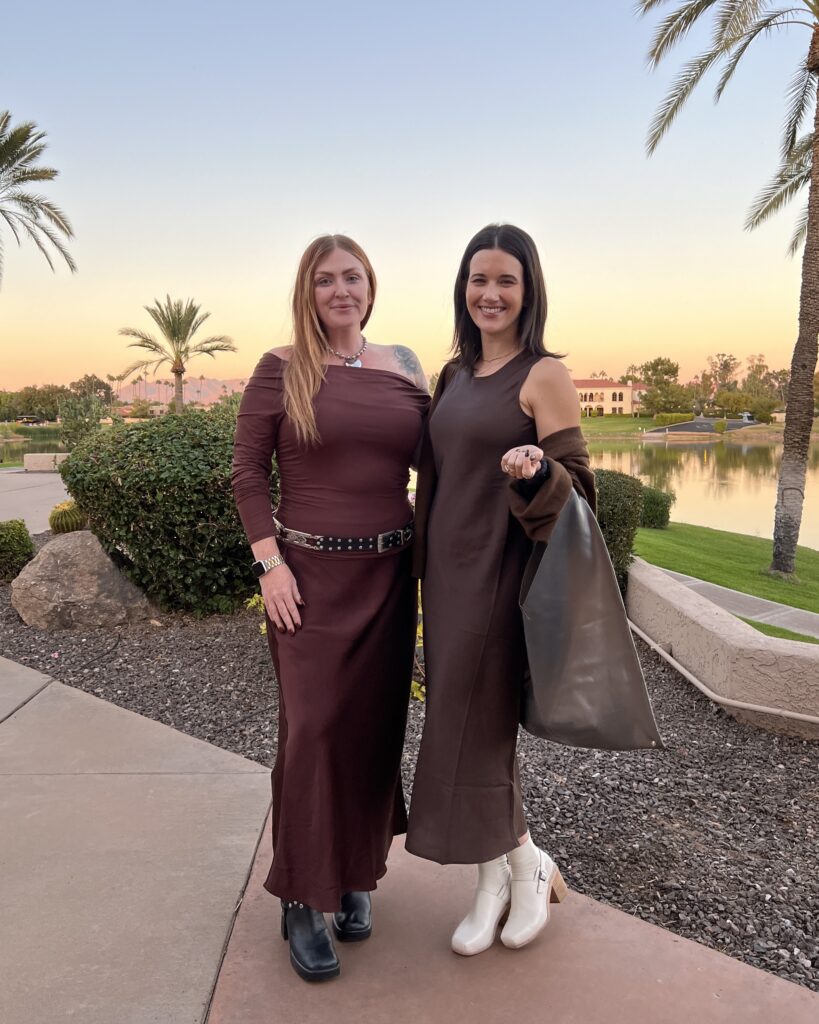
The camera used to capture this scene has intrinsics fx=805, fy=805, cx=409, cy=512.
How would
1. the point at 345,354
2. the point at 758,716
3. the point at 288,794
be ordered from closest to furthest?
the point at 288,794
the point at 345,354
the point at 758,716

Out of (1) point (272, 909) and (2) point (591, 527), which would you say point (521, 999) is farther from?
(2) point (591, 527)

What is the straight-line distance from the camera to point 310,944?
2223 millimetres

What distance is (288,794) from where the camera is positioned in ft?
7.46

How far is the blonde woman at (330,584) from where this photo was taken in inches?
89.4

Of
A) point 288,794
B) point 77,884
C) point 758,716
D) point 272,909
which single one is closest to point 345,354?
point 288,794

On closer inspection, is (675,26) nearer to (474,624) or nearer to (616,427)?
(474,624)

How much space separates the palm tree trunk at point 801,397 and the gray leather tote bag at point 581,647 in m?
11.2

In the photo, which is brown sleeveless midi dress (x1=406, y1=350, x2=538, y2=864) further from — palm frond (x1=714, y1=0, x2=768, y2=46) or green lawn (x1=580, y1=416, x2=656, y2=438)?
green lawn (x1=580, y1=416, x2=656, y2=438)

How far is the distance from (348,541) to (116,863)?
4.82 feet

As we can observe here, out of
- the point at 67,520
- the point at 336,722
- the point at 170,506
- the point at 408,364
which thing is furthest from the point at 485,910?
the point at 67,520

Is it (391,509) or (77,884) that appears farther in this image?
(77,884)

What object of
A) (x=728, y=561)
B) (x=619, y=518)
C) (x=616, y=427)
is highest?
(x=619, y=518)

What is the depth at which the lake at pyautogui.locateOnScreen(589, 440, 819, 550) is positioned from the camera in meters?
25.5

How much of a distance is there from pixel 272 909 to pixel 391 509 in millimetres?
1324
